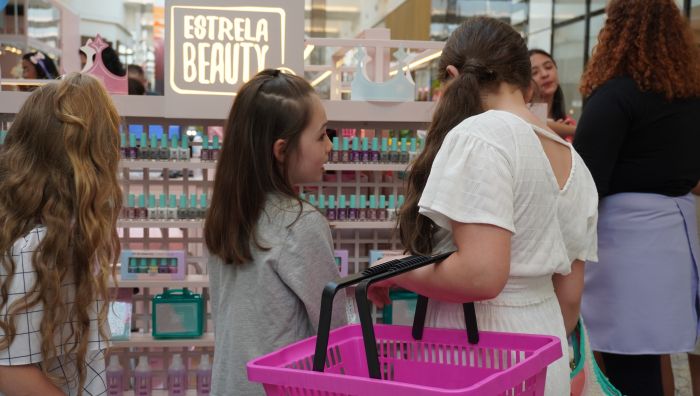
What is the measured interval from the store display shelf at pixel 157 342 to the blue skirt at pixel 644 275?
1.62m

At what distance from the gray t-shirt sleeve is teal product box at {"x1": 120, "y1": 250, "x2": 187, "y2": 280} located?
1.60m

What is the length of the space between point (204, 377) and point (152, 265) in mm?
605

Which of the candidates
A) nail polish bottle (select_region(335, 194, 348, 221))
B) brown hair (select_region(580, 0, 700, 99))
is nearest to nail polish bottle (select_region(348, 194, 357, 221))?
nail polish bottle (select_region(335, 194, 348, 221))

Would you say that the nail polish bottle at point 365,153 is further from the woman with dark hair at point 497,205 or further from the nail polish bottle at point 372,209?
the woman with dark hair at point 497,205

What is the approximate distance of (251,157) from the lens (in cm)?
185


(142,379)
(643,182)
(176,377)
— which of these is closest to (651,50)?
(643,182)

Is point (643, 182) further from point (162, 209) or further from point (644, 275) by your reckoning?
point (162, 209)

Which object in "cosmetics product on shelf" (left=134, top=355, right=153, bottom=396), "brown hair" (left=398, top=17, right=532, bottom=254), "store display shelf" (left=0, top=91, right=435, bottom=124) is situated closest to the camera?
"brown hair" (left=398, top=17, right=532, bottom=254)

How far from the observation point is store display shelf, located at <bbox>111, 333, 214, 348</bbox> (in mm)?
3312

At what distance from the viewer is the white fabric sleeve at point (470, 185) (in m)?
1.40

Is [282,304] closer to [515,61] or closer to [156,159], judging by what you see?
[515,61]

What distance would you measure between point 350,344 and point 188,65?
2.08 m

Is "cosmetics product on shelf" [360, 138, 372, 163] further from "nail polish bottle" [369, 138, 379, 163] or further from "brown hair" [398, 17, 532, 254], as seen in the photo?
"brown hair" [398, 17, 532, 254]

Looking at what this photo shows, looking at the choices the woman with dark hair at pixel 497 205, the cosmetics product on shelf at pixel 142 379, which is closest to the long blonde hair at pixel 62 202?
the woman with dark hair at pixel 497 205
